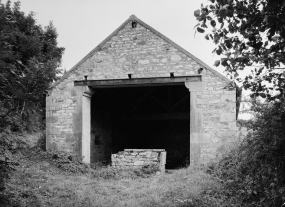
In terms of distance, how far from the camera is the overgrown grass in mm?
6234

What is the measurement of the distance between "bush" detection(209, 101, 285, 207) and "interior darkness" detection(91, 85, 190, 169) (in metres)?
7.34

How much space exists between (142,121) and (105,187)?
8.96m

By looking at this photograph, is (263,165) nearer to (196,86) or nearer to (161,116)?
(196,86)

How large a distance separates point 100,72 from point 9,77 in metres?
5.97

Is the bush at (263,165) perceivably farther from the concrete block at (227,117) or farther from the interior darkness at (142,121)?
the interior darkness at (142,121)

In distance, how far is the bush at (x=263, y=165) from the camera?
5242mm

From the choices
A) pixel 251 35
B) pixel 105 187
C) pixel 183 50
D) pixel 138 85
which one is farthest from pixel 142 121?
pixel 251 35

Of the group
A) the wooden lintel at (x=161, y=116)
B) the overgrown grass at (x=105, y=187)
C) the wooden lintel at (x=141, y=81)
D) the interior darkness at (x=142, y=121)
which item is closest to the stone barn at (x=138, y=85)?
the wooden lintel at (x=141, y=81)

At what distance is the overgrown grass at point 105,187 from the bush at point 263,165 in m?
0.56

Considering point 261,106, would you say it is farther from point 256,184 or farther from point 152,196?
point 152,196

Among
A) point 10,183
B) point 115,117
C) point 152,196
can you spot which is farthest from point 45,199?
point 115,117

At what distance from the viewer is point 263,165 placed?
553 centimetres

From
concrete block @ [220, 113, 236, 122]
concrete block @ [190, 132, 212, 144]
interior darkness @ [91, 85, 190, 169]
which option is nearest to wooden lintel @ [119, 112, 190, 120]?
interior darkness @ [91, 85, 190, 169]

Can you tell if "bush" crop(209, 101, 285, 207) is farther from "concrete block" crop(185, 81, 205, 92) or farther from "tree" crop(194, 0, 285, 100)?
"concrete block" crop(185, 81, 205, 92)
